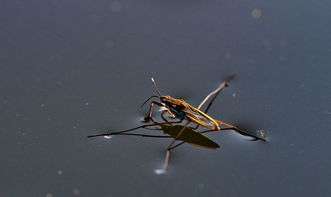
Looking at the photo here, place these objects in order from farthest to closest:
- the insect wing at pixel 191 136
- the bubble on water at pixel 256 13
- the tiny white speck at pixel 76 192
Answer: the bubble on water at pixel 256 13 → the insect wing at pixel 191 136 → the tiny white speck at pixel 76 192

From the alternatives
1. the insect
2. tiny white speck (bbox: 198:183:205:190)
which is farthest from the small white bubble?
tiny white speck (bbox: 198:183:205:190)

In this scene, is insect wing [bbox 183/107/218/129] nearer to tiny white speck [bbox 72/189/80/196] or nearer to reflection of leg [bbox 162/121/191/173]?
reflection of leg [bbox 162/121/191/173]

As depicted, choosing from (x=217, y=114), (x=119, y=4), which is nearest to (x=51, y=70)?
(x=119, y=4)

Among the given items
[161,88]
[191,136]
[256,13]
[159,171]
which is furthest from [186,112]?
[256,13]

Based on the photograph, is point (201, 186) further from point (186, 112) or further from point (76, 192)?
point (76, 192)

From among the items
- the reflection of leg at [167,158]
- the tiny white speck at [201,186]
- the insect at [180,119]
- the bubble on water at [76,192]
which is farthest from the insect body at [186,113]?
the bubble on water at [76,192]

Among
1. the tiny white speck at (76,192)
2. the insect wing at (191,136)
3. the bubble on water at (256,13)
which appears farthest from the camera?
the bubble on water at (256,13)

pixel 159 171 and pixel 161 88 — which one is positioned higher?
pixel 161 88

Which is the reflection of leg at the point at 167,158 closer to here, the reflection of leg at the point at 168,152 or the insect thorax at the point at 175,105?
the reflection of leg at the point at 168,152

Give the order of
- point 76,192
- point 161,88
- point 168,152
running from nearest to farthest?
point 76,192, point 168,152, point 161,88
